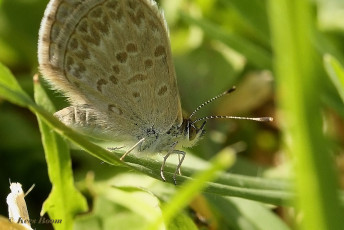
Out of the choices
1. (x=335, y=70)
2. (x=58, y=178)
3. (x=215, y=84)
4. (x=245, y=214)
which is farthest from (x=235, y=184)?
(x=215, y=84)

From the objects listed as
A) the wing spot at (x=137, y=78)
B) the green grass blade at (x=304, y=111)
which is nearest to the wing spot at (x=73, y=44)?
the wing spot at (x=137, y=78)

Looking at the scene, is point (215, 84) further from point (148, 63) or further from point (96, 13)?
point (96, 13)

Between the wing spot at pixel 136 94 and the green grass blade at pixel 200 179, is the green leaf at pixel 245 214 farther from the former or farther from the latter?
the green grass blade at pixel 200 179

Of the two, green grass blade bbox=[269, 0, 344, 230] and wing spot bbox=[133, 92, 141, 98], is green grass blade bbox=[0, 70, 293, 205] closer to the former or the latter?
wing spot bbox=[133, 92, 141, 98]

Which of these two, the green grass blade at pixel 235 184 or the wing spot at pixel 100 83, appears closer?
the green grass blade at pixel 235 184

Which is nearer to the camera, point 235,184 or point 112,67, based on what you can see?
point 235,184
